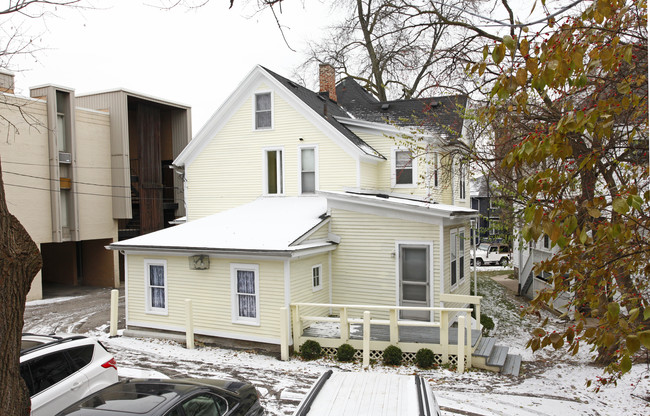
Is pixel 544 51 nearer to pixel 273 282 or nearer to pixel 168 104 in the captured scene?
pixel 273 282

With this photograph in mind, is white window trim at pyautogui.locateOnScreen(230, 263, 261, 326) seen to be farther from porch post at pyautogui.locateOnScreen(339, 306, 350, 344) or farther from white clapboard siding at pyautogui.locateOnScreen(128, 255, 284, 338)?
porch post at pyautogui.locateOnScreen(339, 306, 350, 344)

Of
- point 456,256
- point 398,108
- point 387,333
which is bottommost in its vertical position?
point 387,333

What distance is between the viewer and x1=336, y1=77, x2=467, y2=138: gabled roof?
64.4 feet

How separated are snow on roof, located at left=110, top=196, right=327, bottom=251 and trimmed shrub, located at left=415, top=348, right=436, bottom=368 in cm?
422

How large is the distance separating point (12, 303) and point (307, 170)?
13.7 meters

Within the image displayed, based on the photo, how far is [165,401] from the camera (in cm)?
579

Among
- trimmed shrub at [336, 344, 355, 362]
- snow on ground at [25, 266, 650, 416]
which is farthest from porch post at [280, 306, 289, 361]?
trimmed shrub at [336, 344, 355, 362]

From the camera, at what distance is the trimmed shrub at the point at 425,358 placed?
11.4m

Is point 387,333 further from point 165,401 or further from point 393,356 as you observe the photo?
point 165,401

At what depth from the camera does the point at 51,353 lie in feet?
24.5

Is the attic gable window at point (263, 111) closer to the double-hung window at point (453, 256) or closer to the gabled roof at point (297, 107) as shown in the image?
the gabled roof at point (297, 107)

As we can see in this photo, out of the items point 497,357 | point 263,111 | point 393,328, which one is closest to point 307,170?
point 263,111

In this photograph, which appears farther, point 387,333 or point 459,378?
point 387,333

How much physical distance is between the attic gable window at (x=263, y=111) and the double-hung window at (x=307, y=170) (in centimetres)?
186
